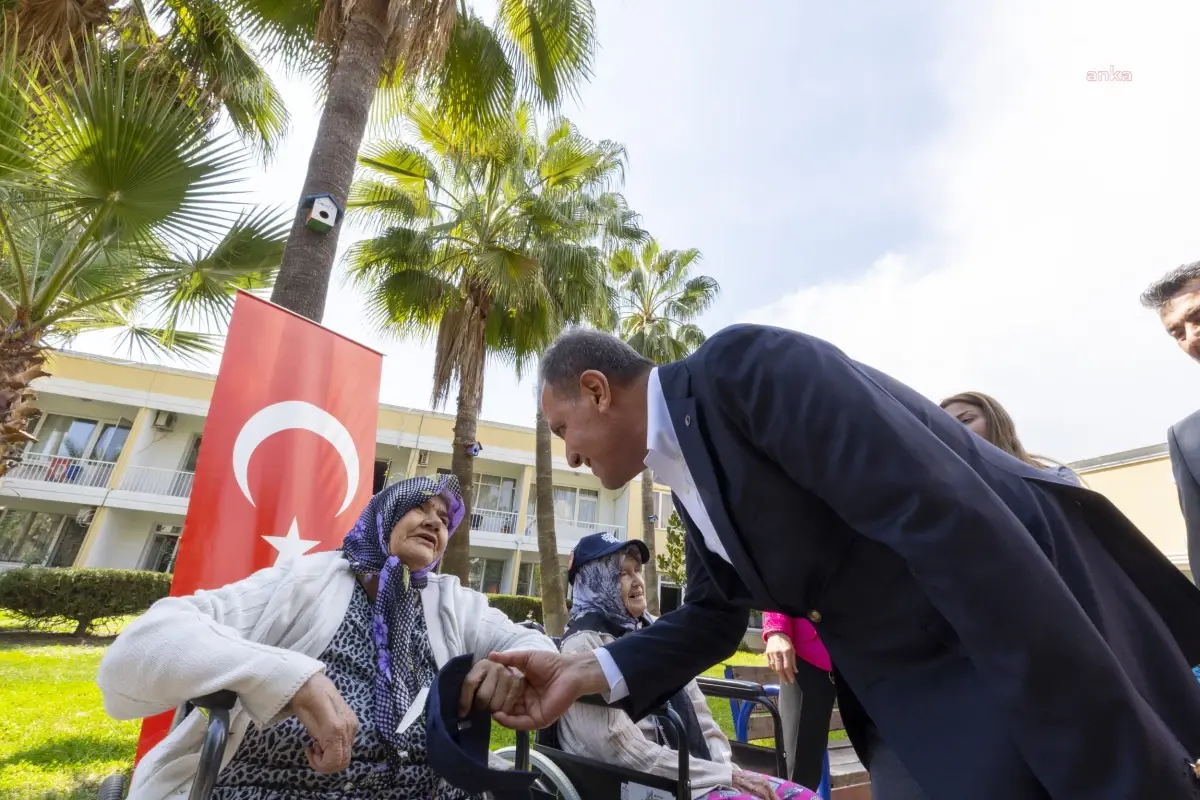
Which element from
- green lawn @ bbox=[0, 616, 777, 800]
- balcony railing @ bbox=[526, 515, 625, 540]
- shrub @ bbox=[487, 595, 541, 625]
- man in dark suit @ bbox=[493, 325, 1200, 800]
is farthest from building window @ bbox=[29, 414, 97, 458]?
man in dark suit @ bbox=[493, 325, 1200, 800]

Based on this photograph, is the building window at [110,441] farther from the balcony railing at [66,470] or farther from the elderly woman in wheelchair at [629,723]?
the elderly woman in wheelchair at [629,723]

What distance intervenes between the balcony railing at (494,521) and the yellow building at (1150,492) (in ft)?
55.1

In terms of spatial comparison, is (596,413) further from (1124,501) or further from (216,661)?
(1124,501)

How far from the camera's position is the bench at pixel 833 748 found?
2865 mm

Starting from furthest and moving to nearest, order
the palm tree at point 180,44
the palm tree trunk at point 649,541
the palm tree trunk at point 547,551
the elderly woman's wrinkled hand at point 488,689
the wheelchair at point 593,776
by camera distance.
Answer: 1. the palm tree trunk at point 649,541
2. the palm tree trunk at point 547,551
3. the palm tree at point 180,44
4. the wheelchair at point 593,776
5. the elderly woman's wrinkled hand at point 488,689

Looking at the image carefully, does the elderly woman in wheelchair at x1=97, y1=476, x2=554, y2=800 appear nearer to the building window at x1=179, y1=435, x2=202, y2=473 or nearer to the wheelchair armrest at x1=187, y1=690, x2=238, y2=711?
the wheelchair armrest at x1=187, y1=690, x2=238, y2=711

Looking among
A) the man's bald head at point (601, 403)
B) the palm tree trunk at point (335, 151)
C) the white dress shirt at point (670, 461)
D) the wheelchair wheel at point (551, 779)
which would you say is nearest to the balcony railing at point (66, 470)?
the palm tree trunk at point (335, 151)

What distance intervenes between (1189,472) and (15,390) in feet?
18.8

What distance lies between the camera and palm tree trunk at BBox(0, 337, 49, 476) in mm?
3553

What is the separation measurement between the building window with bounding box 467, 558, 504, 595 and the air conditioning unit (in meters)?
10.7

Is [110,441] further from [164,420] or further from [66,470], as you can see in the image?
[164,420]

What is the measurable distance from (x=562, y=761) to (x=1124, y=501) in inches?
616

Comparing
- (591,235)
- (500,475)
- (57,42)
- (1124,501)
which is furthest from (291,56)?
(500,475)

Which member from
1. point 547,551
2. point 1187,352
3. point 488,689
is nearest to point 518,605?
point 547,551
